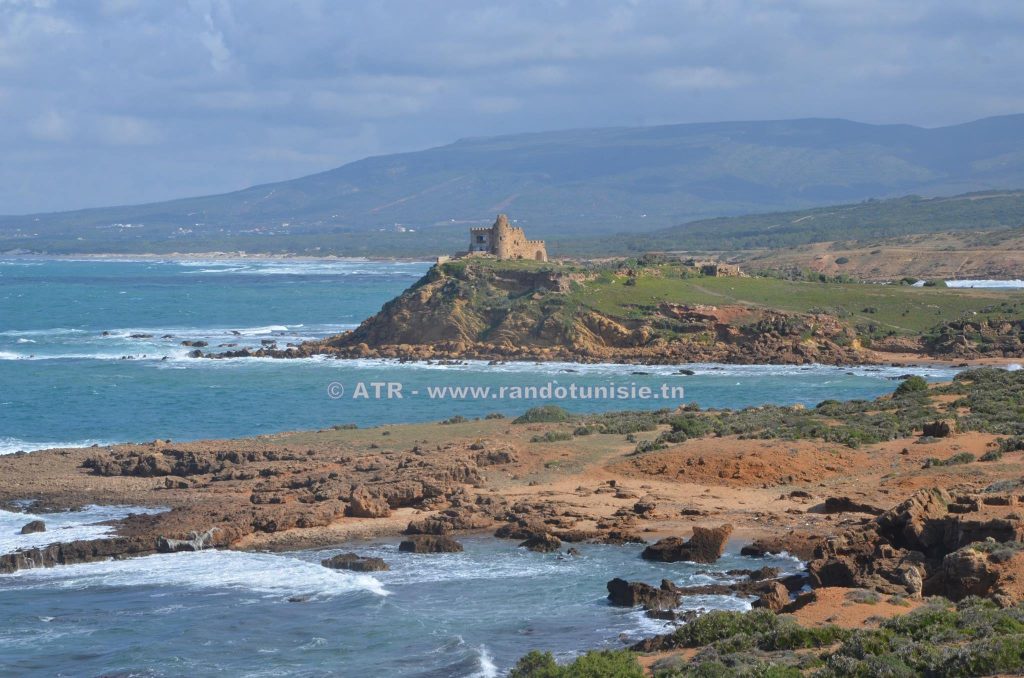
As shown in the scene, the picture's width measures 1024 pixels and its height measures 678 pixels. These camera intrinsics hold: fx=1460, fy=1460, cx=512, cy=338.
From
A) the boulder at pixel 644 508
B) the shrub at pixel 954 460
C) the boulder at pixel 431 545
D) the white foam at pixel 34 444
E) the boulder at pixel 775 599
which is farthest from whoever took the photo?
the white foam at pixel 34 444

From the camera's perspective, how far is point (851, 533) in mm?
26109

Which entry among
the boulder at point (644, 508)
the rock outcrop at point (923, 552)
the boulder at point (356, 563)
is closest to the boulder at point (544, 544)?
the boulder at point (644, 508)

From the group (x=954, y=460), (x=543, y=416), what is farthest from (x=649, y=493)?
(x=543, y=416)

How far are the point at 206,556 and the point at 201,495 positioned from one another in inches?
210

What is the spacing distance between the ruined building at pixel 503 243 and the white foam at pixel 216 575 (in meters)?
59.5

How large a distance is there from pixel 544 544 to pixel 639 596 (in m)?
4.73

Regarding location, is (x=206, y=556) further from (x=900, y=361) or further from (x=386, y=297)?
(x=386, y=297)

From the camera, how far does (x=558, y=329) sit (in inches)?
2911

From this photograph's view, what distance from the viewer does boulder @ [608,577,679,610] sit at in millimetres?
24484


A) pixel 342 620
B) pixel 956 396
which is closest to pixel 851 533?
pixel 342 620

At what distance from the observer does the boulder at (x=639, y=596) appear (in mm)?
24484

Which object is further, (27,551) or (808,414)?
(808,414)

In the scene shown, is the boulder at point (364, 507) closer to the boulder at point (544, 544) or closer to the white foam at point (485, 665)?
the boulder at point (544, 544)

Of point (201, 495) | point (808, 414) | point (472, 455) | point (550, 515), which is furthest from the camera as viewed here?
point (808, 414)
